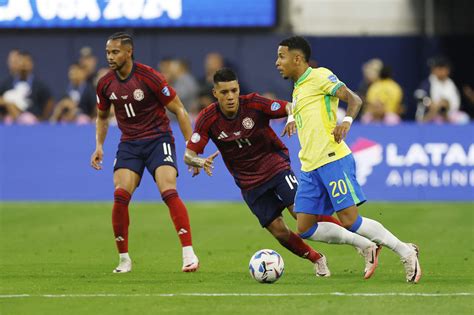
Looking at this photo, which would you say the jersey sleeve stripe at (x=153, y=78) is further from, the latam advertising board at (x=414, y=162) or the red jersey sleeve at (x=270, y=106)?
the latam advertising board at (x=414, y=162)

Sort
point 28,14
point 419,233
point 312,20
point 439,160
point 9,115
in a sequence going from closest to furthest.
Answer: point 419,233 → point 439,160 → point 9,115 → point 28,14 → point 312,20

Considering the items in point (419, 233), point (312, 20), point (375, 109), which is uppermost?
point (312, 20)

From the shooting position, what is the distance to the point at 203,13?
82.5 ft

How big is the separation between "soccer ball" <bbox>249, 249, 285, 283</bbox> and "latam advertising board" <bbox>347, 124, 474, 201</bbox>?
9874 millimetres

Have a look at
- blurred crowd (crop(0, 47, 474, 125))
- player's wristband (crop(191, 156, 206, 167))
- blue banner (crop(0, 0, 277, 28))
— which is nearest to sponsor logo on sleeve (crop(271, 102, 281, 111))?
player's wristband (crop(191, 156, 206, 167))

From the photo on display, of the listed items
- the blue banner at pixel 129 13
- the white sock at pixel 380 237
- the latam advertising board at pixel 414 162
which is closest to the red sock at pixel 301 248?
the white sock at pixel 380 237

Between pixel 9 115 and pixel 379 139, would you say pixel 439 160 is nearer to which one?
pixel 379 139

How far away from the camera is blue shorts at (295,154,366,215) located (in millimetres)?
10391

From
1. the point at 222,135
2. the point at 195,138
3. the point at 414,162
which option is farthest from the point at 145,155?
the point at 414,162

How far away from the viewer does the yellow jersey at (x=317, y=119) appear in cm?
1046

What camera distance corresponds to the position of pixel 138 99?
1206cm

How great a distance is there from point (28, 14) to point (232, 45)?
14.1ft

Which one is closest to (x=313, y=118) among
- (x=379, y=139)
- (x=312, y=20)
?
(x=379, y=139)

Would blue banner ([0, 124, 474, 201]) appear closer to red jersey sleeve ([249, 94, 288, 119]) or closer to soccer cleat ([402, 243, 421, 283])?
red jersey sleeve ([249, 94, 288, 119])
